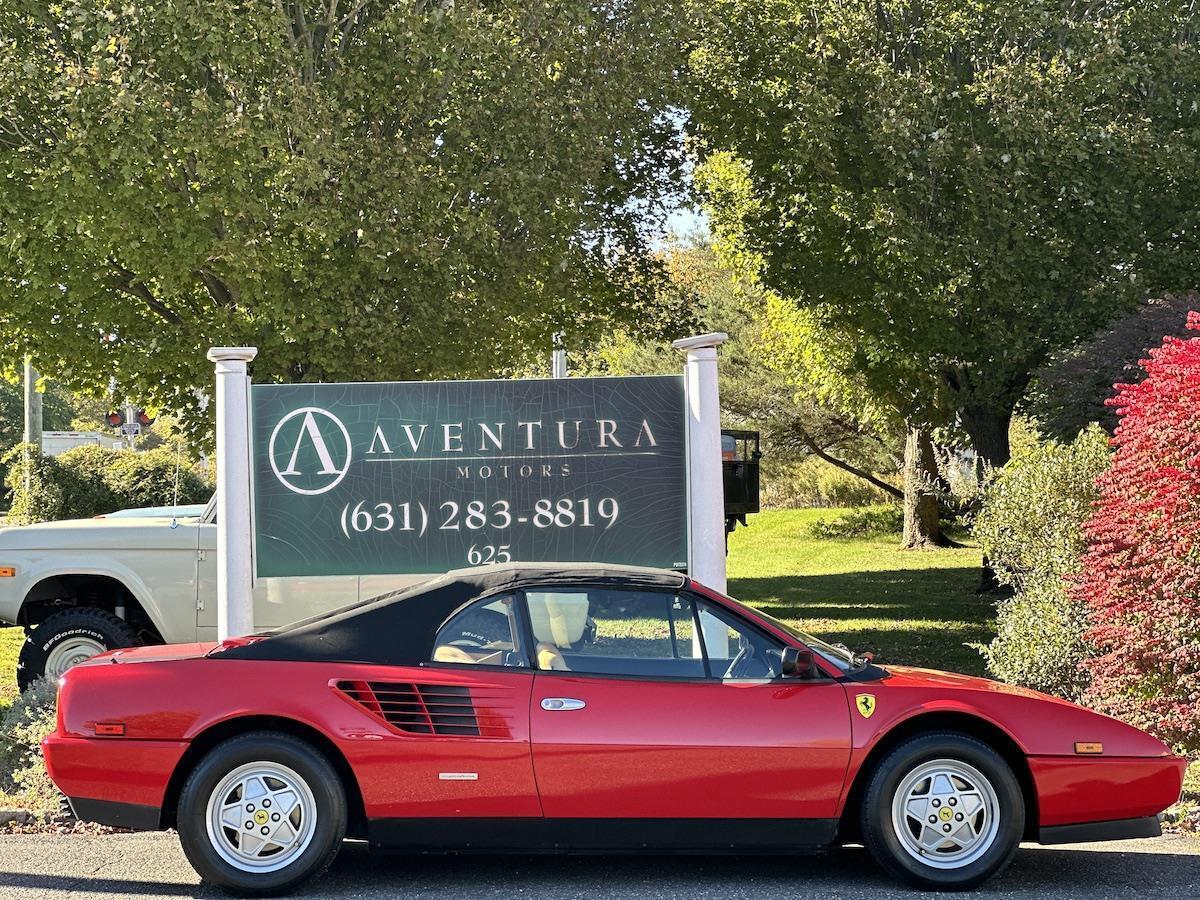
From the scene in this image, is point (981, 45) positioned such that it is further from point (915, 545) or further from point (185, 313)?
point (915, 545)

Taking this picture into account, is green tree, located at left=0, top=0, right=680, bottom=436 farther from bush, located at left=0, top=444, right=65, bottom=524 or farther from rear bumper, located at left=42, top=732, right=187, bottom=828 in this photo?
bush, located at left=0, top=444, right=65, bottom=524

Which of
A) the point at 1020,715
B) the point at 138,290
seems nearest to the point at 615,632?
the point at 1020,715

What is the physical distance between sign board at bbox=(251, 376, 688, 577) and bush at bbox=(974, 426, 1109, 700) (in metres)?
2.92

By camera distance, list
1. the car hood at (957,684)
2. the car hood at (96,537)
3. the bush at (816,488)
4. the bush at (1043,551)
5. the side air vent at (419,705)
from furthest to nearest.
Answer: the bush at (816,488) → the car hood at (96,537) → the bush at (1043,551) → the car hood at (957,684) → the side air vent at (419,705)

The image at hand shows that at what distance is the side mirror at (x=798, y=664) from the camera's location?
6.14 metres

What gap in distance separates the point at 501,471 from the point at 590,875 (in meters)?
3.37

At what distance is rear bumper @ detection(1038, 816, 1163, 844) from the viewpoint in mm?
6176

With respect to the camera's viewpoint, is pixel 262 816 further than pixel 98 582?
No

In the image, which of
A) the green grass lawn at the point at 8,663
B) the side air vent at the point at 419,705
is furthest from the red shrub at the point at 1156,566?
the green grass lawn at the point at 8,663

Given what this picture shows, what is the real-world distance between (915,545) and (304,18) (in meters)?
20.0

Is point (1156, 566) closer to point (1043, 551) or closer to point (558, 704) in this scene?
point (1043, 551)

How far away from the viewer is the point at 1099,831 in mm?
6207

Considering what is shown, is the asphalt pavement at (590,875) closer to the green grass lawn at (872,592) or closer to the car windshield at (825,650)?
the car windshield at (825,650)

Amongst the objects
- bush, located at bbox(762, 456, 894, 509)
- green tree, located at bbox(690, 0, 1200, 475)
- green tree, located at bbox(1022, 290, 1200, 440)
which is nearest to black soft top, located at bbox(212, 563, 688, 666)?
green tree, located at bbox(1022, 290, 1200, 440)
